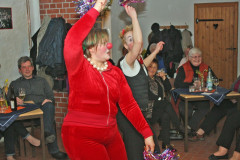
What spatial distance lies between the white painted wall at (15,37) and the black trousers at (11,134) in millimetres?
1072

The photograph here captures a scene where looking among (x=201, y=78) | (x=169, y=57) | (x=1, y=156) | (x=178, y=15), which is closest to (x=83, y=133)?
(x=1, y=156)

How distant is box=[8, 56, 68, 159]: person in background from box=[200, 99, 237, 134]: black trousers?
2004 mm

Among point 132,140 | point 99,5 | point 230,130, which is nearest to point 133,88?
point 132,140

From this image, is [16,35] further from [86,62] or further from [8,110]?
[86,62]

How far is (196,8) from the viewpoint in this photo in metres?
8.34

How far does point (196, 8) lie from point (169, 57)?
1525 mm

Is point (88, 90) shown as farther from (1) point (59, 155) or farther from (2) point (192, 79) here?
(2) point (192, 79)

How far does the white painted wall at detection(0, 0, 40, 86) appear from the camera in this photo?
207 inches

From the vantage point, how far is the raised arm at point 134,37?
7.96ft

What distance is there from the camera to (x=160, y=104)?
4.72 meters

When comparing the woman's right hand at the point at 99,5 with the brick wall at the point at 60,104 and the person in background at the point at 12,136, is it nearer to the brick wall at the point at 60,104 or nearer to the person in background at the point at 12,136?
the person in background at the point at 12,136

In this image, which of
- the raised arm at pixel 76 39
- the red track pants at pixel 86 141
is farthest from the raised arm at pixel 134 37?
the red track pants at pixel 86 141

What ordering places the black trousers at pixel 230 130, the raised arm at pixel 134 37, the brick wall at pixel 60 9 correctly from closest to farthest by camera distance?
1. the raised arm at pixel 134 37
2. the black trousers at pixel 230 130
3. the brick wall at pixel 60 9

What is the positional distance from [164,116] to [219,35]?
4.35 m
